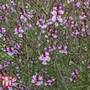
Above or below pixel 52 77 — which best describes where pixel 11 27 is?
above

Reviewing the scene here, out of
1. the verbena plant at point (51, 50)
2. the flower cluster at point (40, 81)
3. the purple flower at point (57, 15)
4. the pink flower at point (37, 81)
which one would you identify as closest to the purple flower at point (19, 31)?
the verbena plant at point (51, 50)

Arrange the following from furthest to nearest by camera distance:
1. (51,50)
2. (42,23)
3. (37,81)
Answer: (42,23) < (51,50) < (37,81)

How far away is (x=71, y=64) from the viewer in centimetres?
321

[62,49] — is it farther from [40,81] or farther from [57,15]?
[40,81]

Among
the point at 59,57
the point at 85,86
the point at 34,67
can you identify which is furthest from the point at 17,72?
the point at 85,86

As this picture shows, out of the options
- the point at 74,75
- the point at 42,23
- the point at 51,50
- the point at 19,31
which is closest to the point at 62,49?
the point at 51,50

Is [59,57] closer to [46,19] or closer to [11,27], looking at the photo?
[46,19]

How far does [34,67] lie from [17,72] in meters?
0.16

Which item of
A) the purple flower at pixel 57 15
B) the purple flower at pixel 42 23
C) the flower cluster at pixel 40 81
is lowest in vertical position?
the flower cluster at pixel 40 81

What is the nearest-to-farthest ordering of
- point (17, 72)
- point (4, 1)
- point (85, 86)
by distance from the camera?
point (85, 86), point (17, 72), point (4, 1)

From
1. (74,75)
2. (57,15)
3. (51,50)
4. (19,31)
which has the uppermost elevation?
(57,15)

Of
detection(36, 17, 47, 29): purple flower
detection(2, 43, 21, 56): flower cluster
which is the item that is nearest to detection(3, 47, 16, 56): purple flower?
detection(2, 43, 21, 56): flower cluster

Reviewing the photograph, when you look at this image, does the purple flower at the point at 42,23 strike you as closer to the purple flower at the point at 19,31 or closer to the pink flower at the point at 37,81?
the purple flower at the point at 19,31

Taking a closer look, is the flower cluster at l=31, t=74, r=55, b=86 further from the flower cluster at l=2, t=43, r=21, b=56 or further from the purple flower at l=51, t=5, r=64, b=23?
the purple flower at l=51, t=5, r=64, b=23
